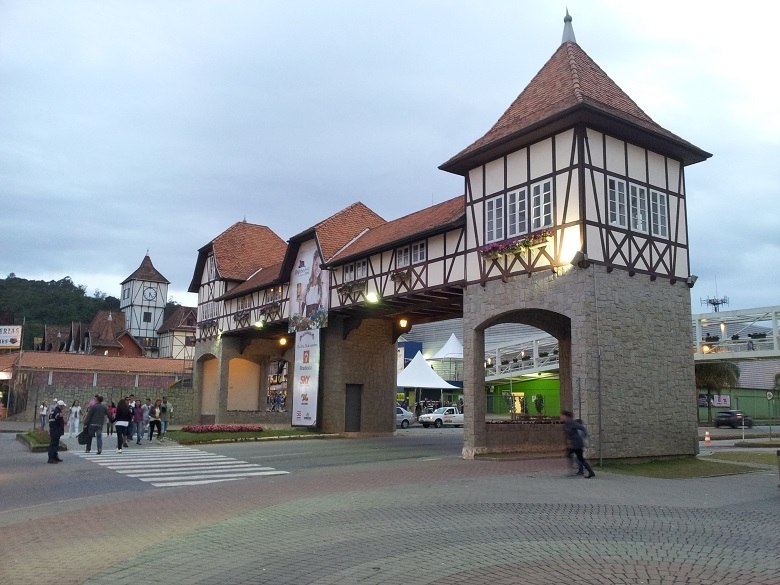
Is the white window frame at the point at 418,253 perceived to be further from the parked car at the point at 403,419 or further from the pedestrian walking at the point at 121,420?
the parked car at the point at 403,419

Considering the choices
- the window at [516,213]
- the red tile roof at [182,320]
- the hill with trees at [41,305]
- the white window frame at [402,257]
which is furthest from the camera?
the hill with trees at [41,305]

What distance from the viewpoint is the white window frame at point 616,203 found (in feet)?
63.6

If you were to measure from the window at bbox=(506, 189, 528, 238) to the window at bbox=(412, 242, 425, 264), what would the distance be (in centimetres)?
508

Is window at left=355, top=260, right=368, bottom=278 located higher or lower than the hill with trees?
lower

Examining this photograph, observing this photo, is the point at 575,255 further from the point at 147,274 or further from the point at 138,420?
the point at 147,274

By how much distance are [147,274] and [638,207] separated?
256 feet

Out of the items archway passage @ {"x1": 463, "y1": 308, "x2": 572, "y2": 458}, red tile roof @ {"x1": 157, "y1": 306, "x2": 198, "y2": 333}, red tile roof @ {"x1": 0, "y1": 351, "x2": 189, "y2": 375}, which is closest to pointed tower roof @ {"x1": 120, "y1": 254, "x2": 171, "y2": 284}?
red tile roof @ {"x1": 157, "y1": 306, "x2": 198, "y2": 333}

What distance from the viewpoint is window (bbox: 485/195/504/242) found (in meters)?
21.4

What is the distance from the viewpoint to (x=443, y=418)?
45.9m

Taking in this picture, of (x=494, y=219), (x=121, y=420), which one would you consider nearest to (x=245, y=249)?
(x=121, y=420)

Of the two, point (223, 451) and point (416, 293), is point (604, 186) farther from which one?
point (223, 451)

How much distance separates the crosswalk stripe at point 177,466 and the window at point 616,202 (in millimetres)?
11328

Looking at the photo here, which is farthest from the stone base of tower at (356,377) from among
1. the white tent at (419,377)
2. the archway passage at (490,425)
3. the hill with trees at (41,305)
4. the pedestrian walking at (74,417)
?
the hill with trees at (41,305)

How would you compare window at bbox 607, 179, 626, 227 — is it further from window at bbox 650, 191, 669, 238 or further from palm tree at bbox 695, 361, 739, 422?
palm tree at bbox 695, 361, 739, 422
